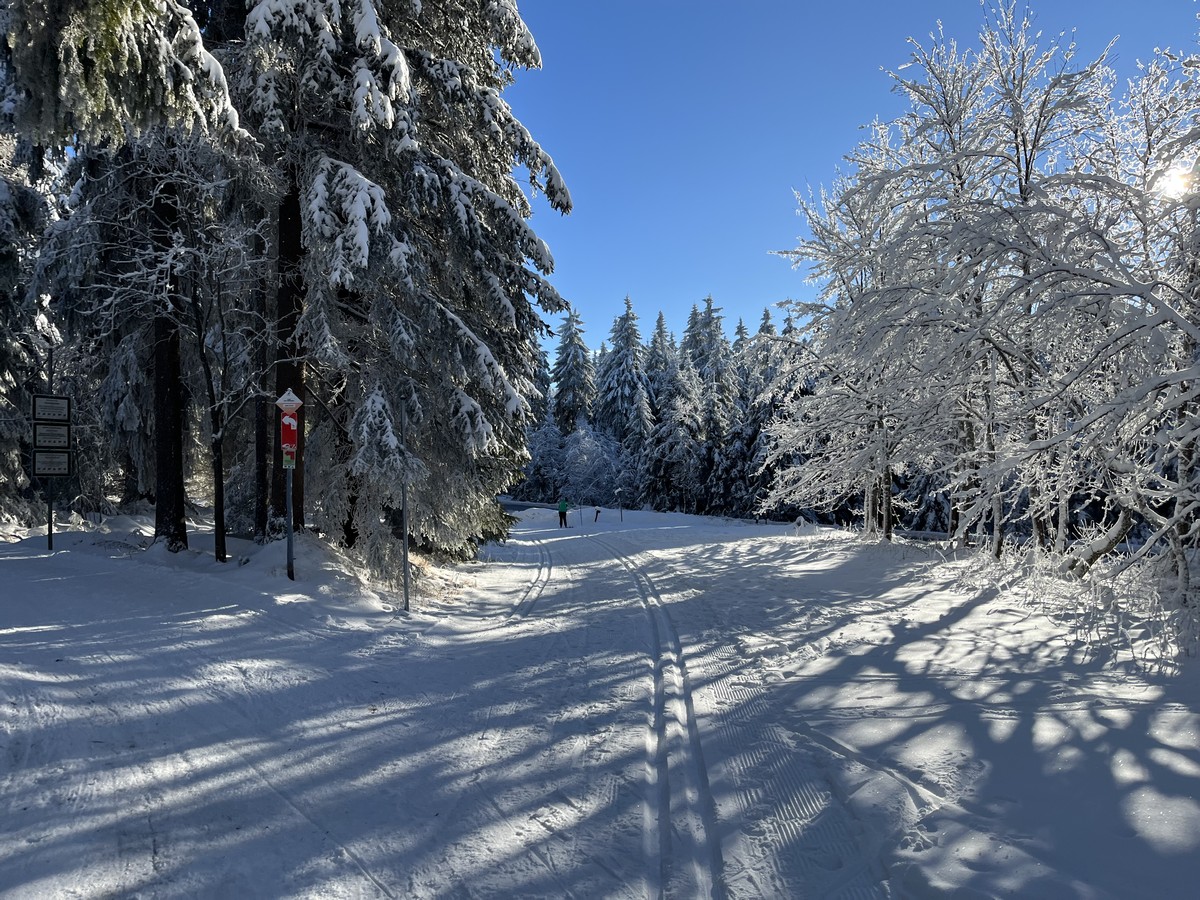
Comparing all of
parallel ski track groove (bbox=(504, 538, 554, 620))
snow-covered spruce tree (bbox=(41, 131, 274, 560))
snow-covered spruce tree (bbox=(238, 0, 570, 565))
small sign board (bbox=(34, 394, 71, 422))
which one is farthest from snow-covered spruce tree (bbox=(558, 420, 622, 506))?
small sign board (bbox=(34, 394, 71, 422))

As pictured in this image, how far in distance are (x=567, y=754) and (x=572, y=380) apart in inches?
2145

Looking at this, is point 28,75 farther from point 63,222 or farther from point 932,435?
point 932,435

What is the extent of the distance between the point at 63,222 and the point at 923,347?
13527 mm

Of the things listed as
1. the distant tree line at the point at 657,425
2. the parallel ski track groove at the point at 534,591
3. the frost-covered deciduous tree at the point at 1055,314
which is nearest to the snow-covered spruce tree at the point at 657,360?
the distant tree line at the point at 657,425

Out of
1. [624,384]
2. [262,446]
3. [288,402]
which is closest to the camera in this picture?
[288,402]

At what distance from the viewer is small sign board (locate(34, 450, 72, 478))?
10.8 m

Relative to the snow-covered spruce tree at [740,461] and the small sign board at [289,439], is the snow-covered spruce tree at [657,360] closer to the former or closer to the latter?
the snow-covered spruce tree at [740,461]

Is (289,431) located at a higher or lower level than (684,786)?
higher

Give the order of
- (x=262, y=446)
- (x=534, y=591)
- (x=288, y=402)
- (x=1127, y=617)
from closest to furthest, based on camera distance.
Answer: (x=1127, y=617)
(x=288, y=402)
(x=262, y=446)
(x=534, y=591)

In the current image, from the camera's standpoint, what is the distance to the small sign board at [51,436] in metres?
10.9

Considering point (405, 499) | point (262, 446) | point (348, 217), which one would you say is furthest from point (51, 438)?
point (348, 217)

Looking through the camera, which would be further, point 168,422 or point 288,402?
point 168,422

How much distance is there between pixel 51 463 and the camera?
36.1 feet

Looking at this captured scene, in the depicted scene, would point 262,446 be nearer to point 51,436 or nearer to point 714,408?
point 51,436
